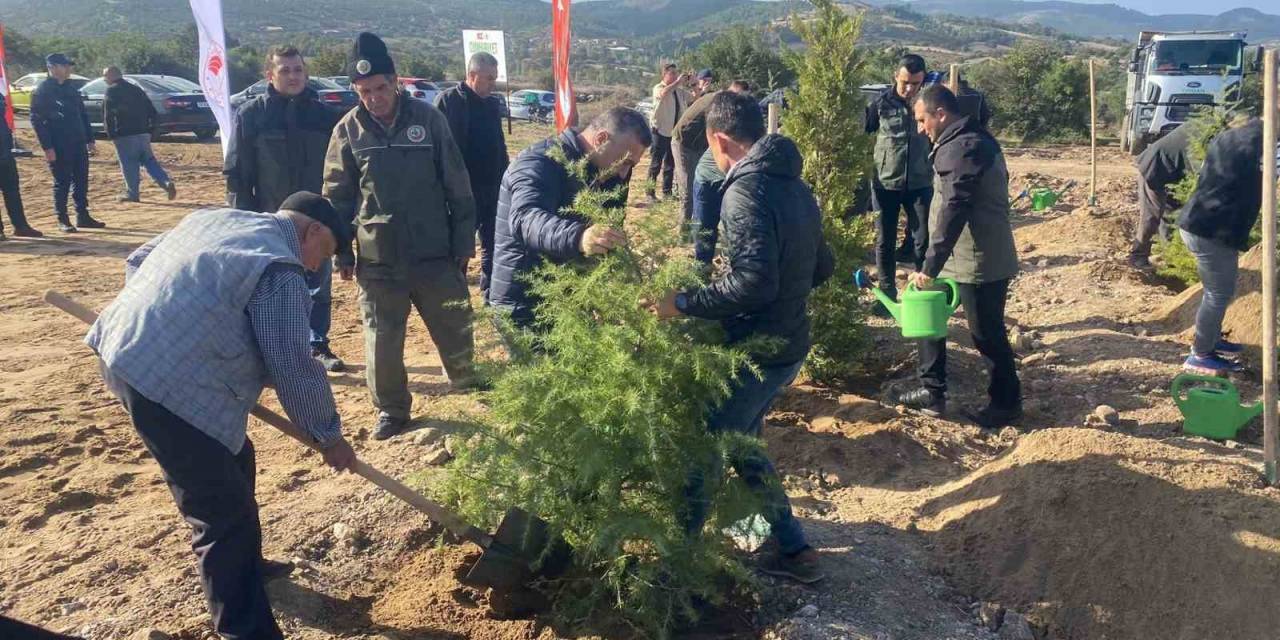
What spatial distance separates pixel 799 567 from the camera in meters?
3.26

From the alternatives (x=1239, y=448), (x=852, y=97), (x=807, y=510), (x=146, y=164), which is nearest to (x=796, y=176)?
(x=807, y=510)

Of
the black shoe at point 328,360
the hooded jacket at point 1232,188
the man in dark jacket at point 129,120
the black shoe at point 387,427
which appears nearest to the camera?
the black shoe at point 387,427

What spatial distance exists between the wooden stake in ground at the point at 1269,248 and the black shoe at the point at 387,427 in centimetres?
407

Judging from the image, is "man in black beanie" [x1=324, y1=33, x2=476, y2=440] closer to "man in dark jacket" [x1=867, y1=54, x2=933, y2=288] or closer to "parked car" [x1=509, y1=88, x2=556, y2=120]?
"man in dark jacket" [x1=867, y1=54, x2=933, y2=288]

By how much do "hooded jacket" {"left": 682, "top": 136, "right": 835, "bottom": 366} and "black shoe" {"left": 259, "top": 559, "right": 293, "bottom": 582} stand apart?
1932mm

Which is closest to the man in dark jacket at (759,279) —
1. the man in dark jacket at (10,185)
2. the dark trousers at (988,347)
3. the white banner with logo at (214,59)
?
the dark trousers at (988,347)

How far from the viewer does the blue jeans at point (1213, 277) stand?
510 cm

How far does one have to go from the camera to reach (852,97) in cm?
550

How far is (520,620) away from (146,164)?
11.0 metres

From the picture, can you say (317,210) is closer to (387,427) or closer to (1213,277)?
(387,427)

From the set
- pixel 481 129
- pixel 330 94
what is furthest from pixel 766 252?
pixel 330 94

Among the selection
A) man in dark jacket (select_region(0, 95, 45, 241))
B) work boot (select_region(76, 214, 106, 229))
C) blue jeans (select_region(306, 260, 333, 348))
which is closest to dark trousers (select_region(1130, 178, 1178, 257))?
blue jeans (select_region(306, 260, 333, 348))

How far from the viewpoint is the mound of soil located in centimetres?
319

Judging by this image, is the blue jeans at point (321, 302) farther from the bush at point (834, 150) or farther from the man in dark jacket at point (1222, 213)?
the man in dark jacket at point (1222, 213)
